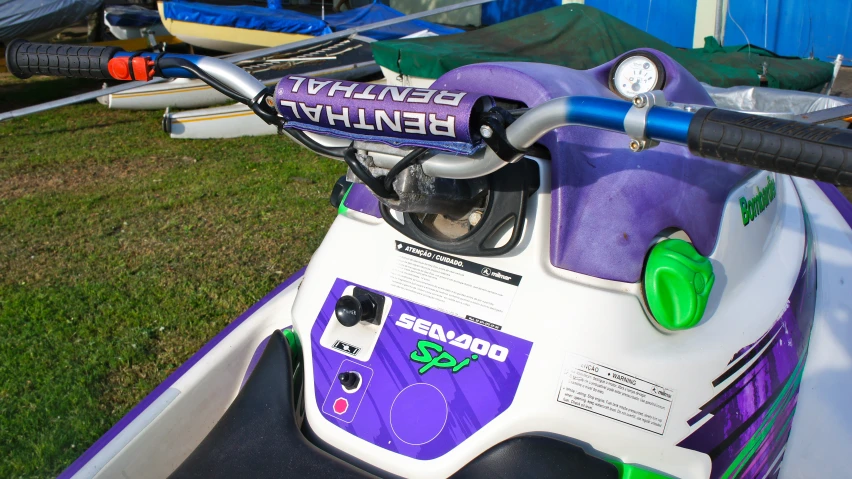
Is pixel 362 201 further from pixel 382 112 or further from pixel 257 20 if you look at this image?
pixel 257 20

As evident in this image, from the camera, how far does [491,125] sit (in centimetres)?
126

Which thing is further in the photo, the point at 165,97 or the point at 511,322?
the point at 165,97

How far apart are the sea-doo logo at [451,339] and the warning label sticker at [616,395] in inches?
6.1

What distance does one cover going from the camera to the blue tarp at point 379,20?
874cm

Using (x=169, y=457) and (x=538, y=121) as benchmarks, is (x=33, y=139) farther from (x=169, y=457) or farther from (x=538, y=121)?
(x=538, y=121)

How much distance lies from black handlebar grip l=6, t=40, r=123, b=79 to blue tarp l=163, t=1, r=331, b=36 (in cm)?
771

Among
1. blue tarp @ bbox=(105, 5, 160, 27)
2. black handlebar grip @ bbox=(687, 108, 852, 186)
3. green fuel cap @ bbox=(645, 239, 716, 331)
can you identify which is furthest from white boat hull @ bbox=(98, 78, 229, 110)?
black handlebar grip @ bbox=(687, 108, 852, 186)

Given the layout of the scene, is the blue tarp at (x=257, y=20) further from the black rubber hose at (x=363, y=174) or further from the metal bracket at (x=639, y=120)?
the metal bracket at (x=639, y=120)

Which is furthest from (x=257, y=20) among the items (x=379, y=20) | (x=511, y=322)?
(x=511, y=322)

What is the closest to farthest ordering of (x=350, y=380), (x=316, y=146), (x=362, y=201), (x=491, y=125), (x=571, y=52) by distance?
(x=491, y=125), (x=316, y=146), (x=350, y=380), (x=362, y=201), (x=571, y=52)

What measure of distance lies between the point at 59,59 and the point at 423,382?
4.11 feet

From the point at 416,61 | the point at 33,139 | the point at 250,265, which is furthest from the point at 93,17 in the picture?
the point at 250,265

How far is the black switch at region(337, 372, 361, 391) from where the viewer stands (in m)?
1.73

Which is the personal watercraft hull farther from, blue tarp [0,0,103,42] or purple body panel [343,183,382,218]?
blue tarp [0,0,103,42]
